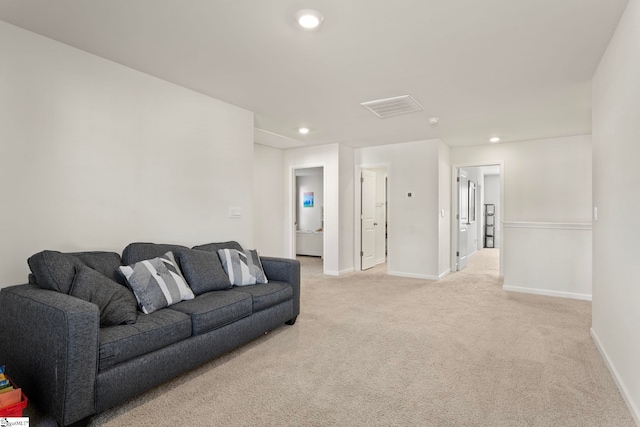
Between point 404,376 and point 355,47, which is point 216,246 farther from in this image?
point 355,47

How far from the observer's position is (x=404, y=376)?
2.42 meters

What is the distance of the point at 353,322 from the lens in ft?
11.7

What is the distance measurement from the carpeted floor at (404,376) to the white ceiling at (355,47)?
93.3 inches

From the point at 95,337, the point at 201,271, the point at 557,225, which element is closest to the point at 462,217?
the point at 557,225

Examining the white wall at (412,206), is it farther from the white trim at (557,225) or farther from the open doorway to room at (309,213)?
the open doorway to room at (309,213)

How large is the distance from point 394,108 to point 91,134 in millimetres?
3044

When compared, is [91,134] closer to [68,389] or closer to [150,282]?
[150,282]

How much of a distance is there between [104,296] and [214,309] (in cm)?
70

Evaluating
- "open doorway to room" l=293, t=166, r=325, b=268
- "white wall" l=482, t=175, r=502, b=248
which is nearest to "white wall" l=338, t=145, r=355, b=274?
"open doorway to room" l=293, t=166, r=325, b=268

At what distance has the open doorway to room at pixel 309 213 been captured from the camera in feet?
29.6

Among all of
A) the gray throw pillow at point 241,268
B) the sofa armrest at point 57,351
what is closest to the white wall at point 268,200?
the gray throw pillow at point 241,268

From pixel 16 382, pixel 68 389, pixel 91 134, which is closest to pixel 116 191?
pixel 91 134

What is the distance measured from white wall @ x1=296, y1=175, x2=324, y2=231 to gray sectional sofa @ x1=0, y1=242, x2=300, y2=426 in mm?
6443

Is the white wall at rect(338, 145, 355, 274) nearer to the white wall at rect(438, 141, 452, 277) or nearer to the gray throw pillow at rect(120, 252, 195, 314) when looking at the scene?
the white wall at rect(438, 141, 452, 277)
